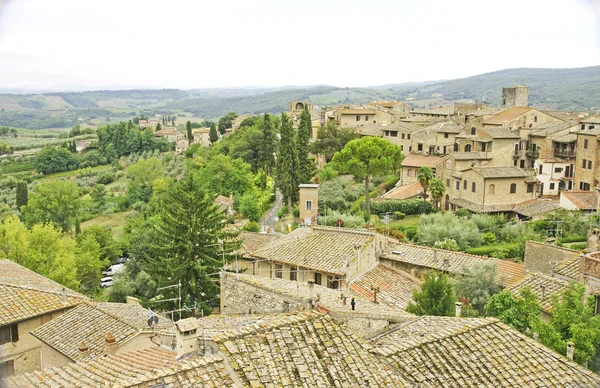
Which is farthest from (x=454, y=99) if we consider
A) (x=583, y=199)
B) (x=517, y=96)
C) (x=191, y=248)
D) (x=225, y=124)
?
(x=191, y=248)

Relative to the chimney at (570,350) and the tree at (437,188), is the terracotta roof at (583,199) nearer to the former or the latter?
the tree at (437,188)

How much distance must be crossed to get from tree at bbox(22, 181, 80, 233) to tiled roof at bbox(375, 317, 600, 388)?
39204 millimetres

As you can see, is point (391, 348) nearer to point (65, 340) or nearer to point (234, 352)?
point (234, 352)

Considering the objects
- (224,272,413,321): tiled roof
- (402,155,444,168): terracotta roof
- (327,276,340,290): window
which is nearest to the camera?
(224,272,413,321): tiled roof

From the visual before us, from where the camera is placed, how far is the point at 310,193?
26.9m

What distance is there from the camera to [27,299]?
12852 mm

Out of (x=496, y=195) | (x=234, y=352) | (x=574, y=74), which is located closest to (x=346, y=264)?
(x=234, y=352)

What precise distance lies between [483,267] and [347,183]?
64.6ft

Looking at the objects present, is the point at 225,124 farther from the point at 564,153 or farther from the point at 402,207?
the point at 564,153

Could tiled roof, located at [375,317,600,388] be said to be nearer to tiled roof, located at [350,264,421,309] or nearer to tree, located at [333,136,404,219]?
tiled roof, located at [350,264,421,309]

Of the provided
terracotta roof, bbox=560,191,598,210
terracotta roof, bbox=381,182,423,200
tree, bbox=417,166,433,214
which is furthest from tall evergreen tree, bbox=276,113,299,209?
terracotta roof, bbox=560,191,598,210

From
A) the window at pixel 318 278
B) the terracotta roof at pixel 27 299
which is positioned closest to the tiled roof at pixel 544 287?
the window at pixel 318 278

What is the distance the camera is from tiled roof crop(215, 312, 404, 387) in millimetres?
5238

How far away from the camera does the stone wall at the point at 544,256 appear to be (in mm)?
15781
